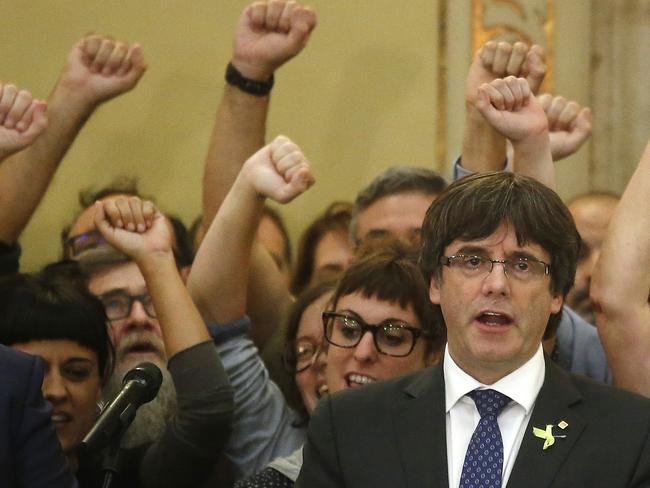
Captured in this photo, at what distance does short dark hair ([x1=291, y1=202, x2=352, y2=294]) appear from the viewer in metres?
4.24

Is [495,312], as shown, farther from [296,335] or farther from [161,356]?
[161,356]

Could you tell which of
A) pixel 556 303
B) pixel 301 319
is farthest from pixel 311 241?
pixel 556 303

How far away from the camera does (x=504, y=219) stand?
2381 millimetres

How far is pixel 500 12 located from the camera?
4641 mm

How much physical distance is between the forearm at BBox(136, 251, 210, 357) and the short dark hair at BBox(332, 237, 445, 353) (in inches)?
12.0

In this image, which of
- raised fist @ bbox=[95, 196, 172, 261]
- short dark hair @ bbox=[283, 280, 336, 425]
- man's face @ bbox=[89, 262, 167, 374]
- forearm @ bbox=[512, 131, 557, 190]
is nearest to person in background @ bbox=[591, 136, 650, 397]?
forearm @ bbox=[512, 131, 557, 190]

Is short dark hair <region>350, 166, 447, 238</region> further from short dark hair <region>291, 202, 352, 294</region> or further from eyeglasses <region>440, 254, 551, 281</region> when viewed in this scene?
eyeglasses <region>440, 254, 551, 281</region>

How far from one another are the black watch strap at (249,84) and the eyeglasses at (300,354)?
72cm

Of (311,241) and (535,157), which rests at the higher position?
(535,157)

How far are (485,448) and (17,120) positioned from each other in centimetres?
146

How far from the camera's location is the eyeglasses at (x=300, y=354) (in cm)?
325

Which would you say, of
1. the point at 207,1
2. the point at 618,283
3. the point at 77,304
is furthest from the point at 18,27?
the point at 618,283

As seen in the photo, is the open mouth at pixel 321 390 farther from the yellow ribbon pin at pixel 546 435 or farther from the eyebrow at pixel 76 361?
the yellow ribbon pin at pixel 546 435

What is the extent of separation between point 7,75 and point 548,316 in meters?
2.72
